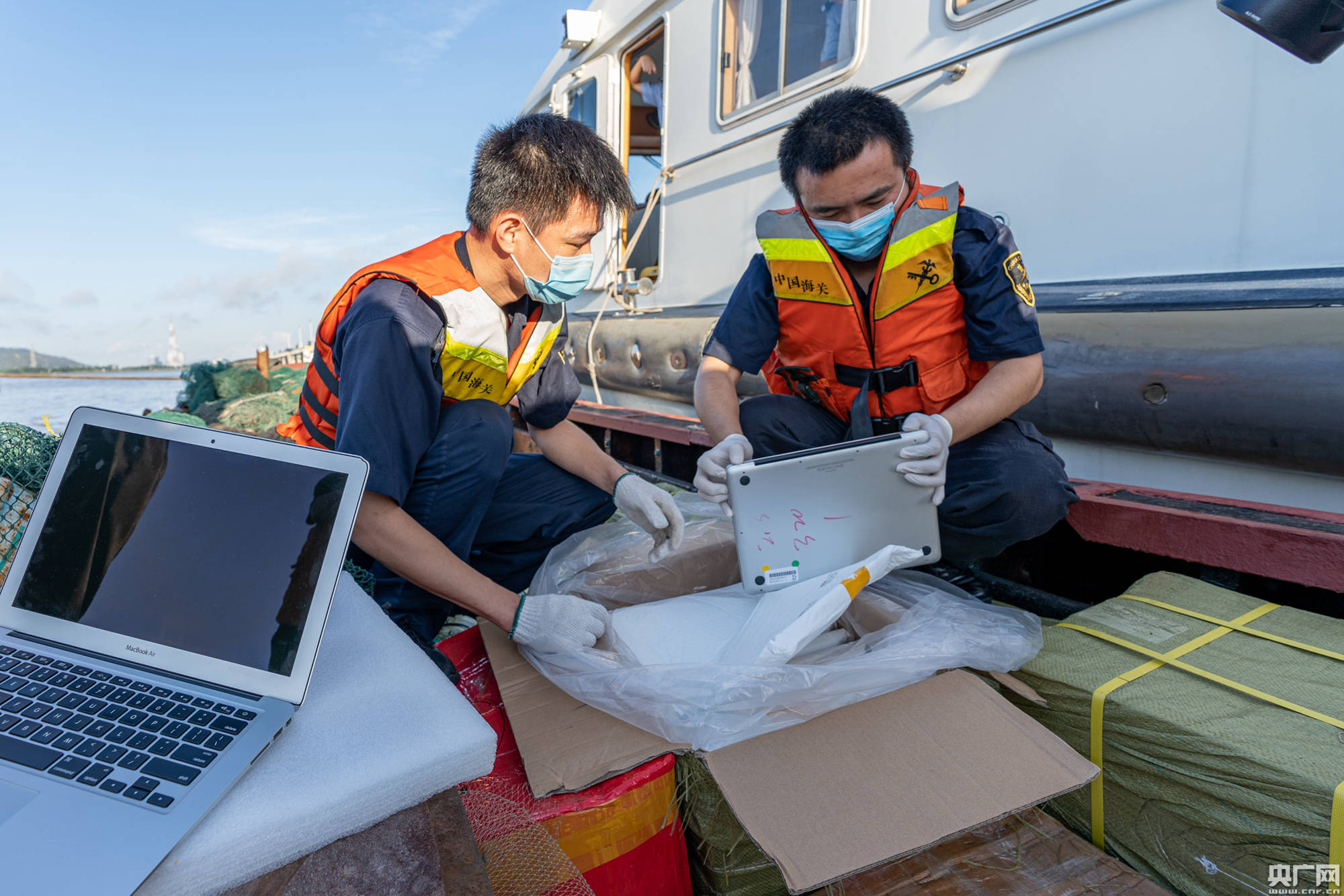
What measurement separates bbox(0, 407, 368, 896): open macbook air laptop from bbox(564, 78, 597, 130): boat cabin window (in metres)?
3.97

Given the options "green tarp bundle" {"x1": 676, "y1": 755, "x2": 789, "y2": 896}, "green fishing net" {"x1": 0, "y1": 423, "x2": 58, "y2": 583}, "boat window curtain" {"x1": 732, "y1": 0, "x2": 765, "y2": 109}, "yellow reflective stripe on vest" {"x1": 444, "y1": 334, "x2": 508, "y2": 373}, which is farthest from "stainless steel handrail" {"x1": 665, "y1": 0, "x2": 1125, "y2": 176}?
"green fishing net" {"x1": 0, "y1": 423, "x2": 58, "y2": 583}

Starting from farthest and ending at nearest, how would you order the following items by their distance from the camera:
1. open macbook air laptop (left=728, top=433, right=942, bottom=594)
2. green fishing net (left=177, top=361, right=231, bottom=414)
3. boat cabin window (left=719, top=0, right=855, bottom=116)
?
1. green fishing net (left=177, top=361, right=231, bottom=414)
2. boat cabin window (left=719, top=0, right=855, bottom=116)
3. open macbook air laptop (left=728, top=433, right=942, bottom=594)

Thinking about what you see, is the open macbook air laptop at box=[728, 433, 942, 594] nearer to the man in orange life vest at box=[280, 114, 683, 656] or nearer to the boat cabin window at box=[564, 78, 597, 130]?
the man in orange life vest at box=[280, 114, 683, 656]

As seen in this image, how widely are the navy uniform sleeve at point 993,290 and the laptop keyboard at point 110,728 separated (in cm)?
154

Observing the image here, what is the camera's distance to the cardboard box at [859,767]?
859mm

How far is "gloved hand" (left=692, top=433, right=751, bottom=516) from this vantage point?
151 centimetres

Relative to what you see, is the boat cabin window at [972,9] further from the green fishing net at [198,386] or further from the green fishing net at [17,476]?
the green fishing net at [198,386]

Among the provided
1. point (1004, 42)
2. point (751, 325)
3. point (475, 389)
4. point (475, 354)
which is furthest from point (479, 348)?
point (1004, 42)

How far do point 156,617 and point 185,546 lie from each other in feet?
0.26

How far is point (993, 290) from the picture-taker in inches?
63.1

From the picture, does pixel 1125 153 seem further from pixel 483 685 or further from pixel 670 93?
pixel 670 93

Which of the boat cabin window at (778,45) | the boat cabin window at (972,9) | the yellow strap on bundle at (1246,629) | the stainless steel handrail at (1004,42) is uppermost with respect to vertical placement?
the boat cabin window at (778,45)

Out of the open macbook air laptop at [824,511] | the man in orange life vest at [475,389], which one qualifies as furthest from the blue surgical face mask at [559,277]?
the open macbook air laptop at [824,511]

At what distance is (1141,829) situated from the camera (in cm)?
99
